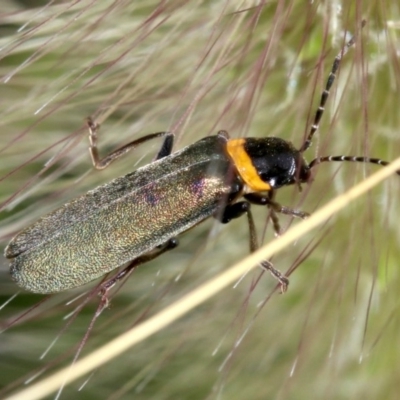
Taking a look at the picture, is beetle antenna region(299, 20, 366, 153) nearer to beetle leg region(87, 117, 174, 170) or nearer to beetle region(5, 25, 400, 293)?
beetle region(5, 25, 400, 293)

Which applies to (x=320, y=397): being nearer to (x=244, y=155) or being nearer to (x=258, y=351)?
(x=258, y=351)

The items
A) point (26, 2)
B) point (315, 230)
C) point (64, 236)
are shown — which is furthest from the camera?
point (26, 2)

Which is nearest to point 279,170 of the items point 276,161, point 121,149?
point 276,161

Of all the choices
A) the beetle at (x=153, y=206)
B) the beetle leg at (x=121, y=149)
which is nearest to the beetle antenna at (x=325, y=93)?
the beetle at (x=153, y=206)

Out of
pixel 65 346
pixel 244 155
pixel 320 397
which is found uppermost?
pixel 244 155

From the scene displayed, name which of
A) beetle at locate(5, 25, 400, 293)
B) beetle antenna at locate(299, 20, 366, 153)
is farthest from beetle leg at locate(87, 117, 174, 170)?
beetle antenna at locate(299, 20, 366, 153)

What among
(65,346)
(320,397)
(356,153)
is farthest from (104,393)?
(356,153)

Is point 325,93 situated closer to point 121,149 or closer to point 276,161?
point 276,161
